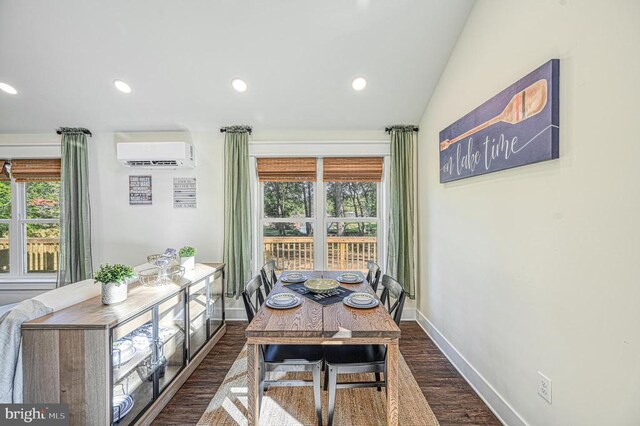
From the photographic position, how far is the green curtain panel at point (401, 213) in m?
3.14

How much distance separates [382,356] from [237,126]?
2710 millimetres

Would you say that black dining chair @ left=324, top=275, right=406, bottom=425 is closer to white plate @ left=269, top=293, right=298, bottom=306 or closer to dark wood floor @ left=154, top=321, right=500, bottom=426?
white plate @ left=269, top=293, right=298, bottom=306

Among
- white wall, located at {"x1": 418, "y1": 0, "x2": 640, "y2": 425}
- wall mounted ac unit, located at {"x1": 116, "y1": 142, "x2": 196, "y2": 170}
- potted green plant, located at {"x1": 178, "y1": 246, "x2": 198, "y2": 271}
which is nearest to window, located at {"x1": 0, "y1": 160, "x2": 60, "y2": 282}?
wall mounted ac unit, located at {"x1": 116, "y1": 142, "x2": 196, "y2": 170}

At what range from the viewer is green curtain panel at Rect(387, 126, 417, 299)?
314cm

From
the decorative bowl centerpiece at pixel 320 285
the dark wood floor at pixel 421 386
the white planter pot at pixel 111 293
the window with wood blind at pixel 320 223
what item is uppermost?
the window with wood blind at pixel 320 223

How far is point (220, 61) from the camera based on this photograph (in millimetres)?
2449

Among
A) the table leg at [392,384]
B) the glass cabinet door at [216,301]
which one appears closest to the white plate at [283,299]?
the table leg at [392,384]

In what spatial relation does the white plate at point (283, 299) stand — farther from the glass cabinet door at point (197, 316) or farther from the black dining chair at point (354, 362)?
the glass cabinet door at point (197, 316)

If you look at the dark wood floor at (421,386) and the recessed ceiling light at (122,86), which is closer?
the dark wood floor at (421,386)

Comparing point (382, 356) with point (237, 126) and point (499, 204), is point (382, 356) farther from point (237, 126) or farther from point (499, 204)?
point (237, 126)

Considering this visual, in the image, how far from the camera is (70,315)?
157 cm

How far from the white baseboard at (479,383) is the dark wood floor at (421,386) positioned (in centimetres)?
4

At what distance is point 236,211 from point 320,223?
100cm
